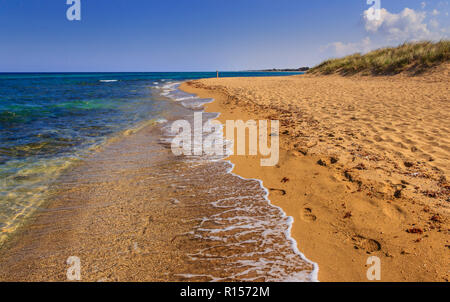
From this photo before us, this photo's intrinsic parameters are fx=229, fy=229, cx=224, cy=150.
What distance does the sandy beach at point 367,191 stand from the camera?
211cm

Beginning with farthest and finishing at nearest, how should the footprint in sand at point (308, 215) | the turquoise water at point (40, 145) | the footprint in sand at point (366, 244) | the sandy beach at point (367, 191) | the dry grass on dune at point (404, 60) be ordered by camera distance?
the dry grass on dune at point (404, 60), the turquoise water at point (40, 145), the footprint in sand at point (308, 215), the footprint in sand at point (366, 244), the sandy beach at point (367, 191)

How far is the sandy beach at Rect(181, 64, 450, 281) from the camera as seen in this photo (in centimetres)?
211

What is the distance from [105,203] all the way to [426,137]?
5904 millimetres

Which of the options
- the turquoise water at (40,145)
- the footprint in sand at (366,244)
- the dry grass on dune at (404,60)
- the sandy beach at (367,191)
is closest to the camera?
the sandy beach at (367,191)

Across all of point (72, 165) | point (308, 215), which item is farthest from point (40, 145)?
point (308, 215)

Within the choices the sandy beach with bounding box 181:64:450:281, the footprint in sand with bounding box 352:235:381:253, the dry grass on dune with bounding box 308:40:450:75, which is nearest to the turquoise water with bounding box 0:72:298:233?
the sandy beach with bounding box 181:64:450:281

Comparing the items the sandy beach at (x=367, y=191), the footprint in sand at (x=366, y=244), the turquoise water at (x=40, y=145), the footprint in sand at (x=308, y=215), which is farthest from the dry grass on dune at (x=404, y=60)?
the footprint in sand at (x=366, y=244)

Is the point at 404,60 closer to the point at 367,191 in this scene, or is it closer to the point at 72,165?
the point at 367,191

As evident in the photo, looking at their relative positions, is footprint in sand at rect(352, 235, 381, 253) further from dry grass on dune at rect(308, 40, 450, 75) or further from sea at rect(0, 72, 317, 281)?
dry grass on dune at rect(308, 40, 450, 75)

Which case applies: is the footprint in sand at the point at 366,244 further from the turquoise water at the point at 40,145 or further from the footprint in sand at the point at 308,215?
the turquoise water at the point at 40,145

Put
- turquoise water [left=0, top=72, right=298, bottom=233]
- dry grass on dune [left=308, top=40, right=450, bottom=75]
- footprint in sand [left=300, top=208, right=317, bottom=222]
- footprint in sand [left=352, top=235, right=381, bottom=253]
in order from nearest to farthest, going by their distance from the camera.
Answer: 1. footprint in sand [left=352, top=235, right=381, bottom=253]
2. footprint in sand [left=300, top=208, right=317, bottom=222]
3. turquoise water [left=0, top=72, right=298, bottom=233]
4. dry grass on dune [left=308, top=40, right=450, bottom=75]

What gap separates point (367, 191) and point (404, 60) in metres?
18.0

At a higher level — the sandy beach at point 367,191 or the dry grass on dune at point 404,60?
the dry grass on dune at point 404,60

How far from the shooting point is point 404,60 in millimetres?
15938
